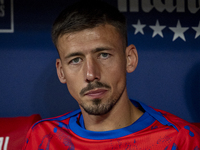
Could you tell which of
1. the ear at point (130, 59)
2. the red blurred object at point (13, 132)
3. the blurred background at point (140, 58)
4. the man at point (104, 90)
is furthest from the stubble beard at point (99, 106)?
the blurred background at point (140, 58)

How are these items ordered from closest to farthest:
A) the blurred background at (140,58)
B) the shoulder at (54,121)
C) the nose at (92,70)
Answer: the nose at (92,70) < the shoulder at (54,121) < the blurred background at (140,58)

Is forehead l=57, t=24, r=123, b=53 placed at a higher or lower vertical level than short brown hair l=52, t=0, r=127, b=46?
lower

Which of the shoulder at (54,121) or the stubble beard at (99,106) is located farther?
the shoulder at (54,121)

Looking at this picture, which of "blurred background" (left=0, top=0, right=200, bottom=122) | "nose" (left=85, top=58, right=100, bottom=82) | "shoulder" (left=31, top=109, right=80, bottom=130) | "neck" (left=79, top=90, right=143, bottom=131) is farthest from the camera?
"blurred background" (left=0, top=0, right=200, bottom=122)

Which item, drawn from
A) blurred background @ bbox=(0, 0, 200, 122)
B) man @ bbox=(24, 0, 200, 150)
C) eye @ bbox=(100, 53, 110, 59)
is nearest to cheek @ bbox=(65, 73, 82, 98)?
man @ bbox=(24, 0, 200, 150)

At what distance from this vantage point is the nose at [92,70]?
2.48 feet

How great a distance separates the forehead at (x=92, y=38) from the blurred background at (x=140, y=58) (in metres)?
0.47

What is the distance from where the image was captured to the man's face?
0.78 metres

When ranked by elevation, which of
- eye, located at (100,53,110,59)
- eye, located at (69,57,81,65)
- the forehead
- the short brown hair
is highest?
the short brown hair

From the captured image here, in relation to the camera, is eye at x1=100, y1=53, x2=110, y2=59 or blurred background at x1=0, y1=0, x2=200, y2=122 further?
blurred background at x1=0, y1=0, x2=200, y2=122

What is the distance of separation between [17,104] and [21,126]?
27 cm

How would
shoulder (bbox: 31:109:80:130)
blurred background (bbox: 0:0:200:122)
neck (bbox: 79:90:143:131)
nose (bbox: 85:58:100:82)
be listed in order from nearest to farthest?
nose (bbox: 85:58:100:82), neck (bbox: 79:90:143:131), shoulder (bbox: 31:109:80:130), blurred background (bbox: 0:0:200:122)

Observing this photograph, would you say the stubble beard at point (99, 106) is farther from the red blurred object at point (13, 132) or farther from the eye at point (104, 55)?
the red blurred object at point (13, 132)

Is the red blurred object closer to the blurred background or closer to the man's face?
the blurred background
